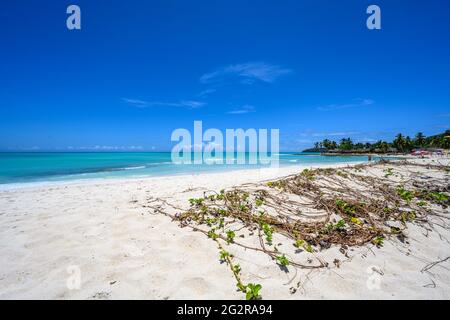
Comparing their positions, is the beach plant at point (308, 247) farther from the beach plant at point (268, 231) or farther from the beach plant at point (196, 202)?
the beach plant at point (196, 202)

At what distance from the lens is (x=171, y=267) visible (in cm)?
279

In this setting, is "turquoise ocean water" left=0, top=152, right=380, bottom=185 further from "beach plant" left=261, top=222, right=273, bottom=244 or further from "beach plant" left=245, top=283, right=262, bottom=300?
"beach plant" left=245, top=283, right=262, bottom=300

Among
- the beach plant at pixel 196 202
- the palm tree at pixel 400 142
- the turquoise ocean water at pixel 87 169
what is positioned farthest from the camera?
the palm tree at pixel 400 142

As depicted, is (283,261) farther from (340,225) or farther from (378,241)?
(378,241)

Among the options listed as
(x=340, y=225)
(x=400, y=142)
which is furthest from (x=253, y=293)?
(x=400, y=142)

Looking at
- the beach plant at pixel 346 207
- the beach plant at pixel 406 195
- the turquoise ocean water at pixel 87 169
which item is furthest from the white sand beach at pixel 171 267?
the turquoise ocean water at pixel 87 169

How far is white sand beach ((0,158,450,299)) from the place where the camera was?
239 centimetres

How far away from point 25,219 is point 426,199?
9.53 metres

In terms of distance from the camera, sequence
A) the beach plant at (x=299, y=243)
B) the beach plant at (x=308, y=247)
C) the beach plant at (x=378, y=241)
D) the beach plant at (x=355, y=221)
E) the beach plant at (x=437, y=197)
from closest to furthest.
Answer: the beach plant at (x=308, y=247) < the beach plant at (x=299, y=243) < the beach plant at (x=378, y=241) < the beach plant at (x=355, y=221) < the beach plant at (x=437, y=197)

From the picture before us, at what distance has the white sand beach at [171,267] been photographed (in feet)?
7.84

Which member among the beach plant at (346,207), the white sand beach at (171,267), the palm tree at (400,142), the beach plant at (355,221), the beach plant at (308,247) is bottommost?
the white sand beach at (171,267)
